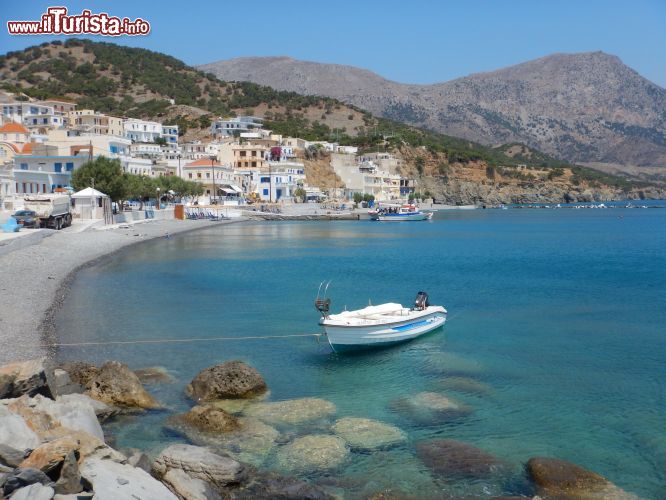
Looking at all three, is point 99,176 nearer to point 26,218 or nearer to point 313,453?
point 26,218

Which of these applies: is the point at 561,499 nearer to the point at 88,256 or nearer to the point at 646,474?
the point at 646,474

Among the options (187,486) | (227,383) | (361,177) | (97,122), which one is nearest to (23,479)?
(187,486)

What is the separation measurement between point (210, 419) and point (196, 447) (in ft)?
6.37

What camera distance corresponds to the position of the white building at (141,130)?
356 ft

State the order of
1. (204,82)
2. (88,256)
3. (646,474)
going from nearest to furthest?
(646,474), (88,256), (204,82)

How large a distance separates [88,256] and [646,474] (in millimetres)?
36510

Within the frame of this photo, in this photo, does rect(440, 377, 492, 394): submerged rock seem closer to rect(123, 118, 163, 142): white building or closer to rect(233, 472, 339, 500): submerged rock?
rect(233, 472, 339, 500): submerged rock

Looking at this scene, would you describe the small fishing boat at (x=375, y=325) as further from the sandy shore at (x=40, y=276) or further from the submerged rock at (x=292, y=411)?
the sandy shore at (x=40, y=276)

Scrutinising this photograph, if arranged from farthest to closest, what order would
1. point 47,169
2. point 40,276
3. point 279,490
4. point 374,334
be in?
point 47,169 → point 40,276 → point 374,334 → point 279,490

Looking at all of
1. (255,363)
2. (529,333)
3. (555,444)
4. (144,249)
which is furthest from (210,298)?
(144,249)

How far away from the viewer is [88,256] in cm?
4066

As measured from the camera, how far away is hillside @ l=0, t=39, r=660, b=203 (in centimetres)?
14475

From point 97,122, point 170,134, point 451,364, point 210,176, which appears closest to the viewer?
point 451,364

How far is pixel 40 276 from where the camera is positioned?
30.2 metres
